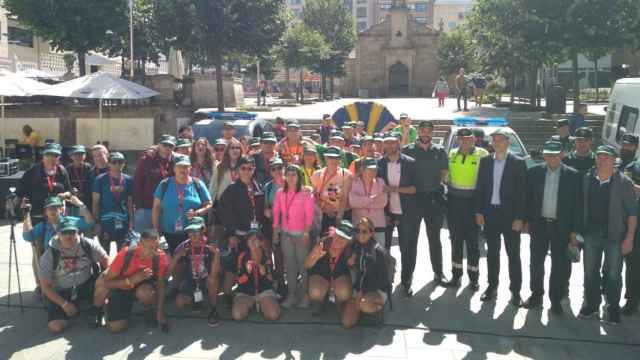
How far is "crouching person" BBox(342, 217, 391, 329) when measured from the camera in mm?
6379

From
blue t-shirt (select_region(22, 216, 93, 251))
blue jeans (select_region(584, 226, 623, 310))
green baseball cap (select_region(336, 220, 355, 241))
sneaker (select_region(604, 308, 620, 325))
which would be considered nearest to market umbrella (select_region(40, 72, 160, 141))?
blue t-shirt (select_region(22, 216, 93, 251))

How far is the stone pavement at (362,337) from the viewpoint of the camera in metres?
5.82

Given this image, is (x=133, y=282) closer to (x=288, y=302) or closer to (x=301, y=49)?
(x=288, y=302)

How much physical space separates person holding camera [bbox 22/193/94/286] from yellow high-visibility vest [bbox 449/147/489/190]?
450cm

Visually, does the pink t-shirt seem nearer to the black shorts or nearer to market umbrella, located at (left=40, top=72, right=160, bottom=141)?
the black shorts

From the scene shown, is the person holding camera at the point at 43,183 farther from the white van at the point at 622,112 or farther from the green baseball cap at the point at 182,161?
the white van at the point at 622,112

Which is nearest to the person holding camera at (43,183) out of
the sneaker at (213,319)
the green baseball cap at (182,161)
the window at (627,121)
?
the green baseball cap at (182,161)

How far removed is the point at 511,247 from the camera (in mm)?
7047

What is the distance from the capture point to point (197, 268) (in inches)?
266

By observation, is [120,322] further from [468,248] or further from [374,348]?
[468,248]

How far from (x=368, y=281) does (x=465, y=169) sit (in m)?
2.00

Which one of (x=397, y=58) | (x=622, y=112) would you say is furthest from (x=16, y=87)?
(x=397, y=58)

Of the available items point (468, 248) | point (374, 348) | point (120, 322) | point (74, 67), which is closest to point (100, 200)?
point (120, 322)

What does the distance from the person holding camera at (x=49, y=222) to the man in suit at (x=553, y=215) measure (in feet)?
17.1
